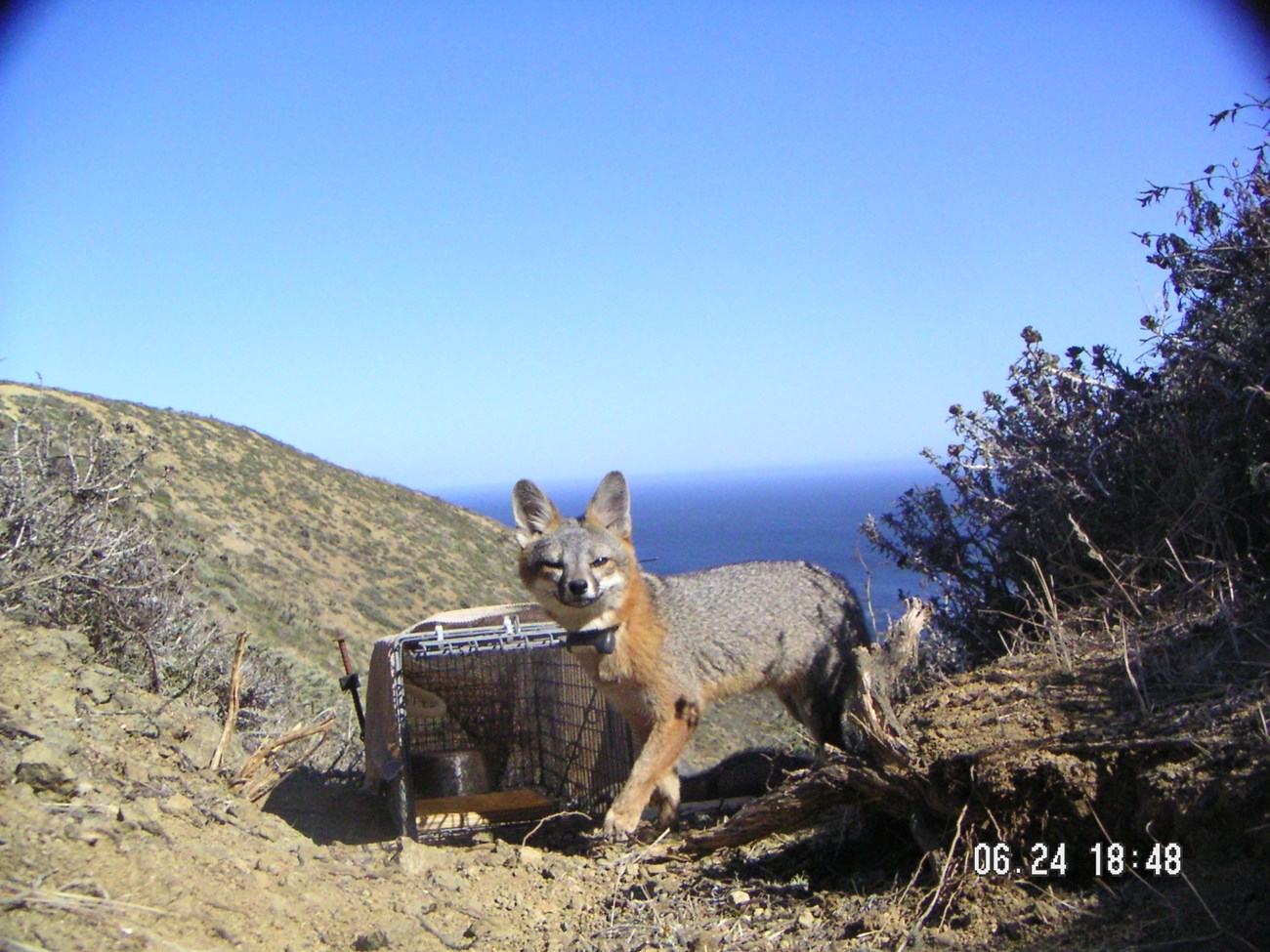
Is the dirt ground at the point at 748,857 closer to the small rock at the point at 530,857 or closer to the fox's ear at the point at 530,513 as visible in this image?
the small rock at the point at 530,857

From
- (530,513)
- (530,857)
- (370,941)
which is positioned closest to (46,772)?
(370,941)

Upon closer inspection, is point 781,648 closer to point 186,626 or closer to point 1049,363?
point 1049,363

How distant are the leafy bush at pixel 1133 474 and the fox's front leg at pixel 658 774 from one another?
2075 millimetres

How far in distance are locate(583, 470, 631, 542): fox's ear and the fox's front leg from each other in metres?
1.36

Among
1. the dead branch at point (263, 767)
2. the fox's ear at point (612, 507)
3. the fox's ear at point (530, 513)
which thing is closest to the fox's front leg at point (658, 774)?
the fox's ear at point (612, 507)

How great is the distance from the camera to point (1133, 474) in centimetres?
694

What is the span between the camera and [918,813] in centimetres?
503

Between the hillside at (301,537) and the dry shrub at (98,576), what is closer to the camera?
the dry shrub at (98,576)

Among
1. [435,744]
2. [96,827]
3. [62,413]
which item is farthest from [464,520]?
[96,827]

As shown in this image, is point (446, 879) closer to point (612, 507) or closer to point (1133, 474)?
point (612, 507)

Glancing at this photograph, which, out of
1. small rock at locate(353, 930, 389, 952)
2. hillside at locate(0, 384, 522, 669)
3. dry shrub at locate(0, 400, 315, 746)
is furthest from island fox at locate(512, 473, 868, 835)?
hillside at locate(0, 384, 522, 669)

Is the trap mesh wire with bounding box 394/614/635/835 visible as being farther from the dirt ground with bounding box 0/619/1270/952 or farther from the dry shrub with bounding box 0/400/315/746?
the dirt ground with bounding box 0/619/1270/952

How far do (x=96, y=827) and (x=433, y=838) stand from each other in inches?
146

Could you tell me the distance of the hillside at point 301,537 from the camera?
81.7 ft
